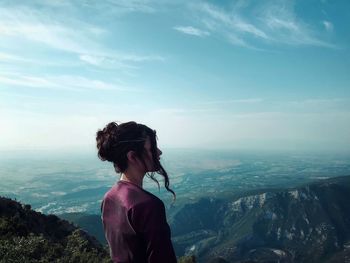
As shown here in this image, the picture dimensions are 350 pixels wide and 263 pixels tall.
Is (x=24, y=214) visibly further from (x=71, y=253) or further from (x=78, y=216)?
(x=78, y=216)

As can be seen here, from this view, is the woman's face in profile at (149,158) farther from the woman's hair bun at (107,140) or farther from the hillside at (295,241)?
the hillside at (295,241)

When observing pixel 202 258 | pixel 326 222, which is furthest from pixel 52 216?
pixel 326 222

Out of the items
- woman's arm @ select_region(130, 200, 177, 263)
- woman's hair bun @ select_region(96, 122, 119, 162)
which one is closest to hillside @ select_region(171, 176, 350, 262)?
woman's hair bun @ select_region(96, 122, 119, 162)

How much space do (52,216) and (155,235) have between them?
87.3 feet

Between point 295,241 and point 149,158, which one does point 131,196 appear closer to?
point 149,158

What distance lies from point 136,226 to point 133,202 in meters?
0.19

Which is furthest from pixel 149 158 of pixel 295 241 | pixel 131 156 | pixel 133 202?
pixel 295 241

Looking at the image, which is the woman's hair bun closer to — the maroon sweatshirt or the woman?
the woman

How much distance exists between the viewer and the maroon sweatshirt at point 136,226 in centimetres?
296

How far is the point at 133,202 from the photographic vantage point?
3.14 m

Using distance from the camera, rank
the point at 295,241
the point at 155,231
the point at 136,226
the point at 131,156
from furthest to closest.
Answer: the point at 295,241, the point at 131,156, the point at 136,226, the point at 155,231

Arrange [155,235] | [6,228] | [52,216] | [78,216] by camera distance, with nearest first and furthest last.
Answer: [155,235], [6,228], [52,216], [78,216]

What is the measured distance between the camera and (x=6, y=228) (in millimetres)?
16469

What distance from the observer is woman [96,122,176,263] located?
2980 mm
